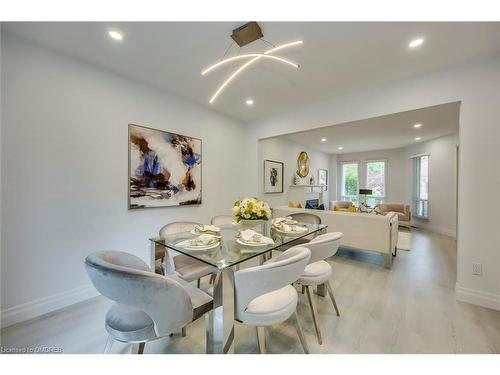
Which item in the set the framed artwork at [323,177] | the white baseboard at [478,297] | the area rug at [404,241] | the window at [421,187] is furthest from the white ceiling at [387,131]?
the area rug at [404,241]

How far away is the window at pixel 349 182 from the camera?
26.3ft

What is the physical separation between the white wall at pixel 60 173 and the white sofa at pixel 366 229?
2.89 metres

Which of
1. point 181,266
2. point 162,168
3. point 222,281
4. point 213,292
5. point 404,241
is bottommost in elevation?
point 404,241

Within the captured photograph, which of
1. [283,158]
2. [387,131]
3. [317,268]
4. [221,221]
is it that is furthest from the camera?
[283,158]

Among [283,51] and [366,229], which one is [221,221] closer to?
[283,51]

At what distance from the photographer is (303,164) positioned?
6250 millimetres

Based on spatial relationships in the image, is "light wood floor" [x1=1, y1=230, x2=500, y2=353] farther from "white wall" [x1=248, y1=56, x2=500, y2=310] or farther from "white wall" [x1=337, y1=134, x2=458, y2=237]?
"white wall" [x1=337, y1=134, x2=458, y2=237]

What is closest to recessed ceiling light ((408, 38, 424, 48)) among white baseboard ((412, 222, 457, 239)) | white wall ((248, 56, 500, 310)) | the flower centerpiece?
white wall ((248, 56, 500, 310))

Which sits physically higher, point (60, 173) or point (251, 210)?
point (60, 173)

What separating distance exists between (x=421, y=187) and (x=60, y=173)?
8472 mm

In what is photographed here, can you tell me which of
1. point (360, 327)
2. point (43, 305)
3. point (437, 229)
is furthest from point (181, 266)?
point (437, 229)

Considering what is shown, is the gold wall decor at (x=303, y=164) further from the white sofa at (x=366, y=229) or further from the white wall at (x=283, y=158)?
the white sofa at (x=366, y=229)
